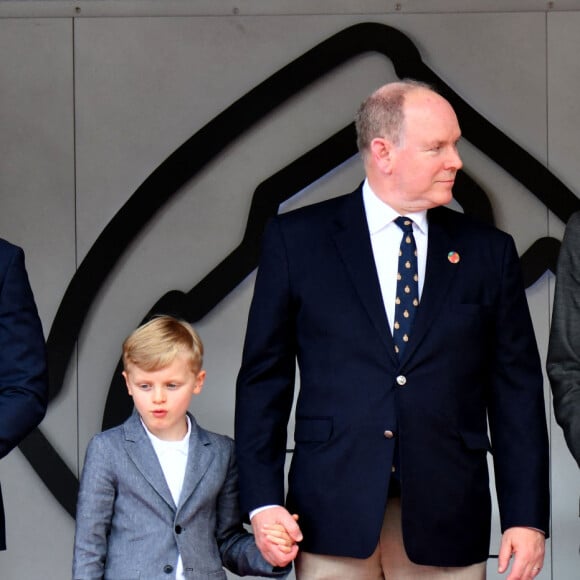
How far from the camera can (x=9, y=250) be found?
3.26 meters

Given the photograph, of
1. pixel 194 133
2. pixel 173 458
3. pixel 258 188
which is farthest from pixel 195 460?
pixel 194 133

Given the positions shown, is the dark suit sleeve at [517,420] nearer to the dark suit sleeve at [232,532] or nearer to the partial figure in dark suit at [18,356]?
the dark suit sleeve at [232,532]

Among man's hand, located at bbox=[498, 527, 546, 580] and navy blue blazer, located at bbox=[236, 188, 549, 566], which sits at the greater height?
navy blue blazer, located at bbox=[236, 188, 549, 566]

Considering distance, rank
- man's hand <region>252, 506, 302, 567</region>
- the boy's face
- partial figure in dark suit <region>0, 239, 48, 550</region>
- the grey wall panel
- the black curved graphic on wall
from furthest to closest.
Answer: the grey wall panel → the black curved graphic on wall → the boy's face → partial figure in dark suit <region>0, 239, 48, 550</region> → man's hand <region>252, 506, 302, 567</region>

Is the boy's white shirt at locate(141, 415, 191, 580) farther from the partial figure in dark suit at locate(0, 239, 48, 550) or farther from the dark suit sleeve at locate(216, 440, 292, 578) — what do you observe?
the partial figure in dark suit at locate(0, 239, 48, 550)

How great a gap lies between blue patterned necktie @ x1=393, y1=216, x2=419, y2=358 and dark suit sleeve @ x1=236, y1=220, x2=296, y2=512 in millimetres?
256

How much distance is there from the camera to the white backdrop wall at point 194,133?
5047mm

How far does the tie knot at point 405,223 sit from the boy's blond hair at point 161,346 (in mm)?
597

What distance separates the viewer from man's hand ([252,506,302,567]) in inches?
121

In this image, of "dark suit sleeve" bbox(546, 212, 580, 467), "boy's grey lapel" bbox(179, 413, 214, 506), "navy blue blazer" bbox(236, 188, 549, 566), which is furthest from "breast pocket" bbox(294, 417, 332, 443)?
"dark suit sleeve" bbox(546, 212, 580, 467)

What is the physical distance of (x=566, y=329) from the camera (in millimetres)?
3207

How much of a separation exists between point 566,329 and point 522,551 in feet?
1.69

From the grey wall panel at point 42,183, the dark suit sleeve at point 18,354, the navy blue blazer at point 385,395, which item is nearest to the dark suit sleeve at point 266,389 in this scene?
the navy blue blazer at point 385,395

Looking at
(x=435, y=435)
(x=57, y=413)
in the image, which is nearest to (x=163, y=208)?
(x=57, y=413)
